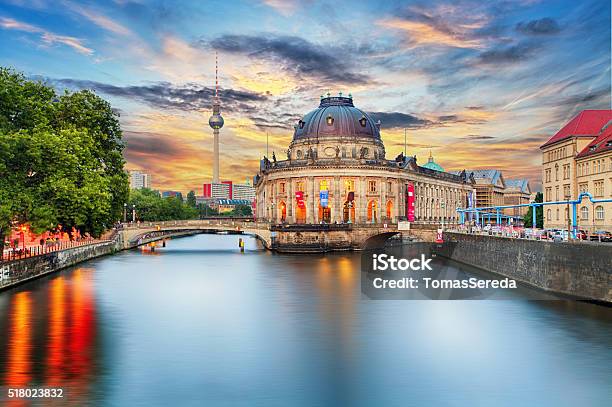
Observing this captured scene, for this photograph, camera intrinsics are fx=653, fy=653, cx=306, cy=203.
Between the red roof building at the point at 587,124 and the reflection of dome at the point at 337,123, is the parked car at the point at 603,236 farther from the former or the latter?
the reflection of dome at the point at 337,123

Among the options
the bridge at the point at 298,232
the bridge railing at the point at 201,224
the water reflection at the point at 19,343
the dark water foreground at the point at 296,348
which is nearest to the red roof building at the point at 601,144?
the bridge at the point at 298,232

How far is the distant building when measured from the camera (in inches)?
3467

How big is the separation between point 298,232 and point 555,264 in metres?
65.5

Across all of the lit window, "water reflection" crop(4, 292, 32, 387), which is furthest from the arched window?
"water reflection" crop(4, 292, 32, 387)

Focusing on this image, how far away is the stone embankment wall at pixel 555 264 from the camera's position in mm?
45031

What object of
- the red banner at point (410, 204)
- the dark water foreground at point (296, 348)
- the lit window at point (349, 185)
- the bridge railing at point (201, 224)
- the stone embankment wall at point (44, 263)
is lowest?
the dark water foreground at point (296, 348)

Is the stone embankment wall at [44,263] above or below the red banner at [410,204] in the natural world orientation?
below

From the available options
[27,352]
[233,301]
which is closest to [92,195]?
[233,301]

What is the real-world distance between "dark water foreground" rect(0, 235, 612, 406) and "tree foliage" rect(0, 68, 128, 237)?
7.00 metres

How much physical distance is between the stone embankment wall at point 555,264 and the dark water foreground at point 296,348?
1658 millimetres

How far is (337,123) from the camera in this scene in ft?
504

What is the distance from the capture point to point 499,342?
1548 inches

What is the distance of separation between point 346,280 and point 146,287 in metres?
21.2

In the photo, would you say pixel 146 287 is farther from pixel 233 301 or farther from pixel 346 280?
pixel 346 280
